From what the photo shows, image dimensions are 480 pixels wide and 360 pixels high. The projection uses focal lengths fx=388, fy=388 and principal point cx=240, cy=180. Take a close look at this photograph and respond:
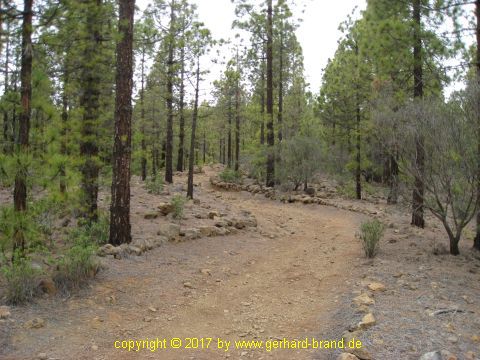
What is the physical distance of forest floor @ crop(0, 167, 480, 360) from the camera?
428 centimetres

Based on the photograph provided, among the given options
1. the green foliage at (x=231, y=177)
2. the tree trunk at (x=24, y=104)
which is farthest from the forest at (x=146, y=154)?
the green foliage at (x=231, y=177)

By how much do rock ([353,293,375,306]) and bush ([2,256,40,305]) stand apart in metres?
4.37

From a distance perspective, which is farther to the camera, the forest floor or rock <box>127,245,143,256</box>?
rock <box>127,245,143,256</box>

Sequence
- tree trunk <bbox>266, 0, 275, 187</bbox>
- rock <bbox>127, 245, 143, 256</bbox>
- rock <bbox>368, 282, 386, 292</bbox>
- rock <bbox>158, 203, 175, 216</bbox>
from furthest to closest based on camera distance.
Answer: tree trunk <bbox>266, 0, 275, 187</bbox> < rock <bbox>158, 203, 175, 216</bbox> < rock <bbox>127, 245, 143, 256</bbox> < rock <bbox>368, 282, 386, 292</bbox>

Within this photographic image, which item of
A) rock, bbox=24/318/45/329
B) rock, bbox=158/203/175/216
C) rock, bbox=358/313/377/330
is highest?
rock, bbox=158/203/175/216

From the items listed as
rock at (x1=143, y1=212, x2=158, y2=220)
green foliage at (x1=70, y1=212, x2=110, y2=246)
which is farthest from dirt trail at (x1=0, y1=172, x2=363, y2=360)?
green foliage at (x1=70, y1=212, x2=110, y2=246)

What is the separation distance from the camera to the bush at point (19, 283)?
192 inches

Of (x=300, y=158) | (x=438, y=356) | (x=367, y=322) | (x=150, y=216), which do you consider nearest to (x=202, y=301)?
(x=367, y=322)

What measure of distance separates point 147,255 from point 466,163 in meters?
6.09

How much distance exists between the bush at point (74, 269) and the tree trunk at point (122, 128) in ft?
5.65

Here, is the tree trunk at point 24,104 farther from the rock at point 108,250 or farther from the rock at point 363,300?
the rock at point 363,300

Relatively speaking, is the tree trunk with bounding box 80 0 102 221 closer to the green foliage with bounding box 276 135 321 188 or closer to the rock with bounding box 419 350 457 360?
the rock with bounding box 419 350 457 360

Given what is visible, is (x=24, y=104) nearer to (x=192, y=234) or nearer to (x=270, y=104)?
(x=192, y=234)

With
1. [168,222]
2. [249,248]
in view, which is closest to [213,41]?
[168,222]
